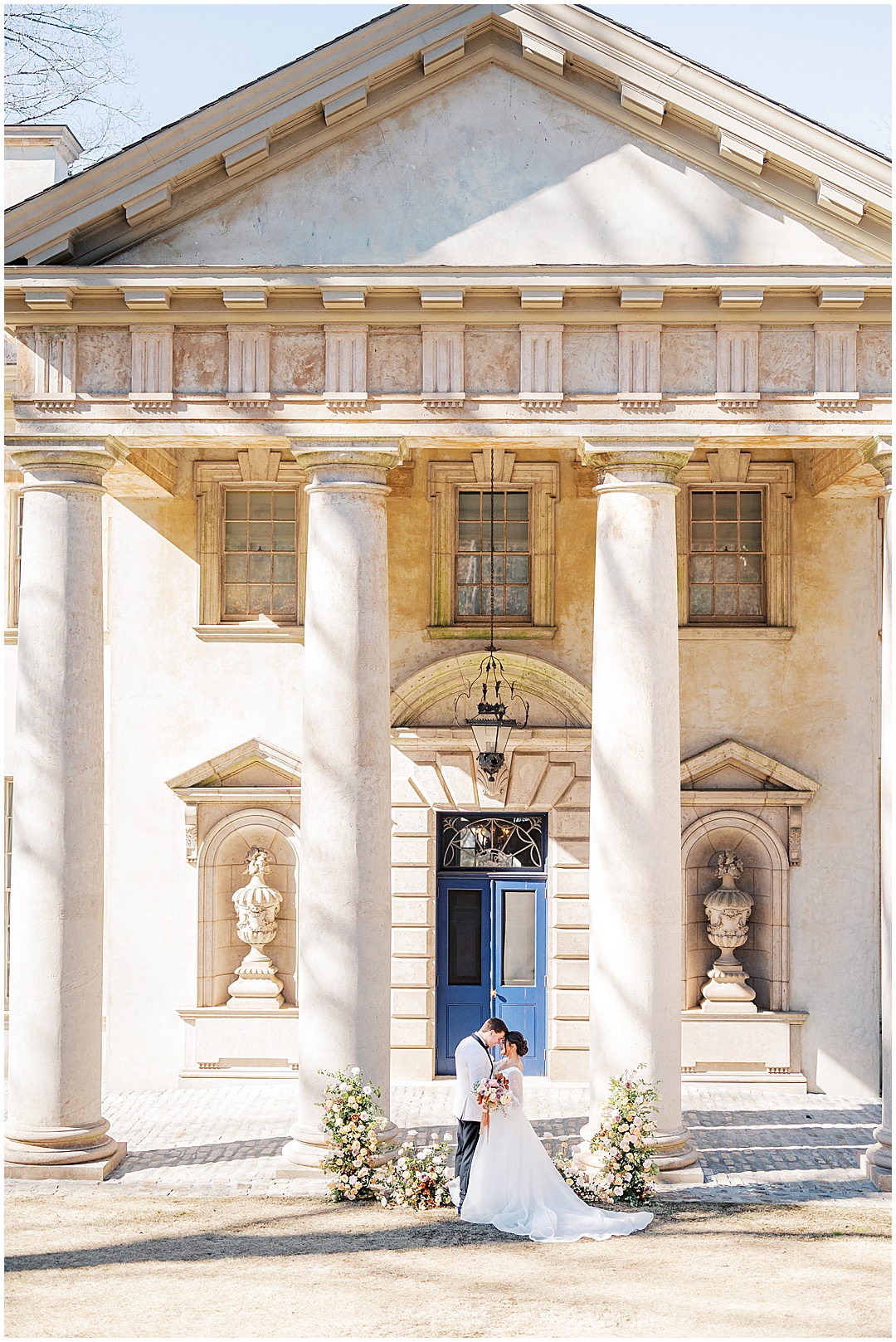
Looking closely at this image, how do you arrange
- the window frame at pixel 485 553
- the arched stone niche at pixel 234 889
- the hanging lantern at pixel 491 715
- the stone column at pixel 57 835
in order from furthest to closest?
the window frame at pixel 485 553, the arched stone niche at pixel 234 889, the hanging lantern at pixel 491 715, the stone column at pixel 57 835

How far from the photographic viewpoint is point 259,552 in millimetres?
17094

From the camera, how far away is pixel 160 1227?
11461 mm

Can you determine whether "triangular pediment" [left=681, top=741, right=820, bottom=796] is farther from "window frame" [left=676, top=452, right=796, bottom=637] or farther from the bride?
the bride

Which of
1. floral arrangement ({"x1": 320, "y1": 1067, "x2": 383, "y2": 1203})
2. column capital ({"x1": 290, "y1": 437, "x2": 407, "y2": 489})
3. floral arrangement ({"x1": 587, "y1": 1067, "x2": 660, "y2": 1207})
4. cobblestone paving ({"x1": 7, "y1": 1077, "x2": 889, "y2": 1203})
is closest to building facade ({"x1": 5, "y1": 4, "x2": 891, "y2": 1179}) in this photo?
column capital ({"x1": 290, "y1": 437, "x2": 407, "y2": 489})

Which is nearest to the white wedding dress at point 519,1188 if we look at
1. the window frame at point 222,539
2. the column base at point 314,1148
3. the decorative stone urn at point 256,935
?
the column base at point 314,1148

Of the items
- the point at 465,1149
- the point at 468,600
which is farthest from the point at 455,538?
the point at 465,1149

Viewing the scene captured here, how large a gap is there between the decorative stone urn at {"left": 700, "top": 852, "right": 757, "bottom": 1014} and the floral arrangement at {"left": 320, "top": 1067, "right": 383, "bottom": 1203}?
538 centimetres

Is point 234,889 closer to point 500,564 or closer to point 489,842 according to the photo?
point 489,842

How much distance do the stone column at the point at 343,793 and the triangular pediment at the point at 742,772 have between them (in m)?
4.95

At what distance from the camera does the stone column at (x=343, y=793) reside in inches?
503

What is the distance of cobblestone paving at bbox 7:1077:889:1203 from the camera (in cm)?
1271

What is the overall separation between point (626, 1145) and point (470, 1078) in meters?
1.56

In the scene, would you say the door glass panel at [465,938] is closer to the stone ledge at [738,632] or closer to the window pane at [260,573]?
the stone ledge at [738,632]

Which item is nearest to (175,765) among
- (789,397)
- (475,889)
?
(475,889)
